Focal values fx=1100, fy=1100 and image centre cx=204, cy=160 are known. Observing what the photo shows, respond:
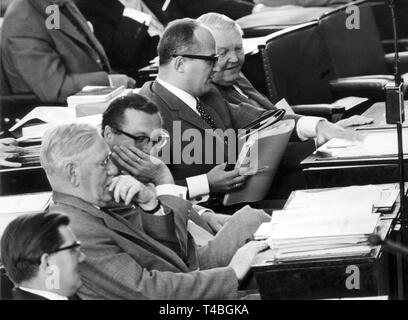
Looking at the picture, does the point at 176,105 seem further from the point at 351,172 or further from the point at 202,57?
the point at 351,172

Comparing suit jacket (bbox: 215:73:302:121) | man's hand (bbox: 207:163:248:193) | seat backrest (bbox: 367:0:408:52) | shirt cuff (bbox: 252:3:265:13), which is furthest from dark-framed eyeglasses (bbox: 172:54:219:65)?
shirt cuff (bbox: 252:3:265:13)

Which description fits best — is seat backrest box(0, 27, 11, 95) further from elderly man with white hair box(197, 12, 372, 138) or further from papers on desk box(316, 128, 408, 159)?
papers on desk box(316, 128, 408, 159)

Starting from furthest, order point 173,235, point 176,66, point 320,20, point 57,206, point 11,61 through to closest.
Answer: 1. point 320,20
2. point 11,61
3. point 176,66
4. point 173,235
5. point 57,206

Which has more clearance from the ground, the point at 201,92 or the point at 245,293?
the point at 201,92

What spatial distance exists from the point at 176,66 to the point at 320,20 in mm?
1606

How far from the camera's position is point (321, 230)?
8.74ft

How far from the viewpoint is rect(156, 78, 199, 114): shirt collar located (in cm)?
376

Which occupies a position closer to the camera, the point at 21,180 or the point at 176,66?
the point at 21,180

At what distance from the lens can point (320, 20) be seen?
5172mm

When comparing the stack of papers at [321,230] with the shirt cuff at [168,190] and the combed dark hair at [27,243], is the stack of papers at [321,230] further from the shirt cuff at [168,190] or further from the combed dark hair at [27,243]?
the combed dark hair at [27,243]

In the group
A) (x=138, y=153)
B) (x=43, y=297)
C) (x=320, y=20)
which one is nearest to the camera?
(x=43, y=297)

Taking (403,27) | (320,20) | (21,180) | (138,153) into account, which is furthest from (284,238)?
(403,27)

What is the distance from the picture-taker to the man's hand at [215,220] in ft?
11.5

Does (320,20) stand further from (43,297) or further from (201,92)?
(43,297)
